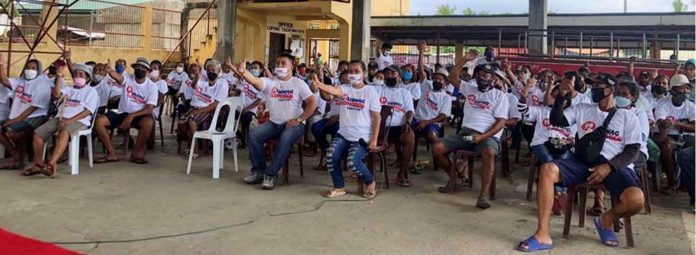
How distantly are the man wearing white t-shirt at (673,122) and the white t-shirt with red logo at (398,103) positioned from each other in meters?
2.73

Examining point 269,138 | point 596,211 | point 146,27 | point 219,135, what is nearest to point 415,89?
point 269,138

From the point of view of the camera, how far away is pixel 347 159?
19.0ft

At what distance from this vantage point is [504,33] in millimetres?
15227

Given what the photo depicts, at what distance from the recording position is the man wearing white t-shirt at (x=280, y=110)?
6191 millimetres

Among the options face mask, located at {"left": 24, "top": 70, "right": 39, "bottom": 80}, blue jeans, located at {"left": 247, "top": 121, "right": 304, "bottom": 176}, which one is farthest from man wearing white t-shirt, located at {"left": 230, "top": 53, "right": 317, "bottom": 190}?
face mask, located at {"left": 24, "top": 70, "right": 39, "bottom": 80}

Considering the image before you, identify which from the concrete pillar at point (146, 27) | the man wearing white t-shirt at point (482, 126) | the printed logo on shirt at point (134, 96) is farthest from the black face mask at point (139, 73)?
the concrete pillar at point (146, 27)

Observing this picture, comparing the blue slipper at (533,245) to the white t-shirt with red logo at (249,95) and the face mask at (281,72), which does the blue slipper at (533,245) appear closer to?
the face mask at (281,72)

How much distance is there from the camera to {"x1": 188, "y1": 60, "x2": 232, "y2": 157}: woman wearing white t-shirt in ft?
25.6

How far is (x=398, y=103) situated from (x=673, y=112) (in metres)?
3.04

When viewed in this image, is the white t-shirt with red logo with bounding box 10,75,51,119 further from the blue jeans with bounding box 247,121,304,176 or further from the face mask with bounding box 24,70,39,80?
the blue jeans with bounding box 247,121,304,176

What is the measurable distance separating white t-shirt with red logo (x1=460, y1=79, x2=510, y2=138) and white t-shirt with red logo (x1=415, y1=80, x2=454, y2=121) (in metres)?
1.23

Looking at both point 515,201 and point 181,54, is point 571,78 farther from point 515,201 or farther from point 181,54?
point 181,54

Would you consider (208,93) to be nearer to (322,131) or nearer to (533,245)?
(322,131)

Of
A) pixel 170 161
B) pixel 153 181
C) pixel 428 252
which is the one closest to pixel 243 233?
pixel 428 252
